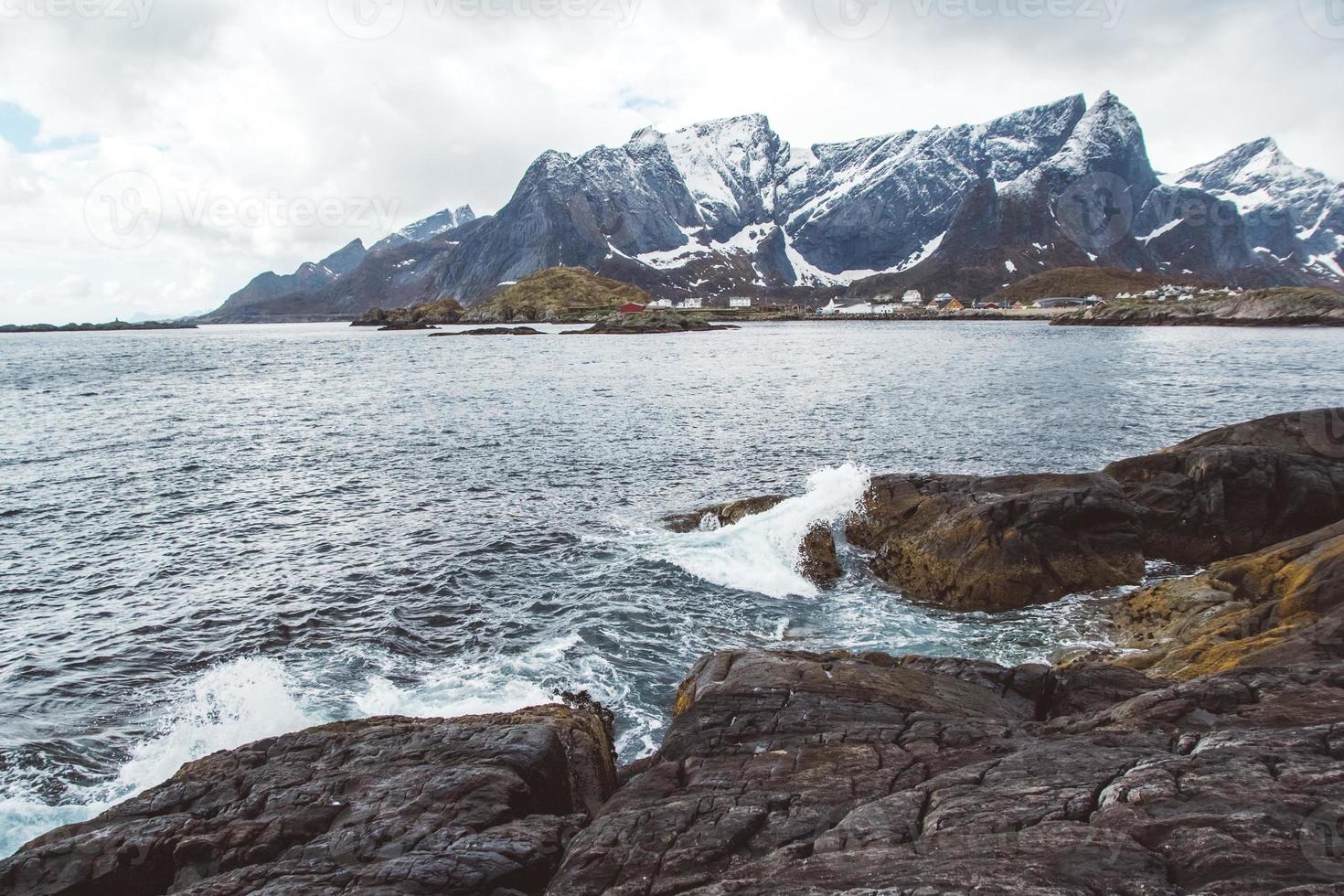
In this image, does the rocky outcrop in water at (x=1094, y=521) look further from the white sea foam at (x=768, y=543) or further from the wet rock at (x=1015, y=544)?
the white sea foam at (x=768, y=543)

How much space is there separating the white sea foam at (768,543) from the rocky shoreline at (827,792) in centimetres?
788

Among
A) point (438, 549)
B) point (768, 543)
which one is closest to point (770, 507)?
point (768, 543)

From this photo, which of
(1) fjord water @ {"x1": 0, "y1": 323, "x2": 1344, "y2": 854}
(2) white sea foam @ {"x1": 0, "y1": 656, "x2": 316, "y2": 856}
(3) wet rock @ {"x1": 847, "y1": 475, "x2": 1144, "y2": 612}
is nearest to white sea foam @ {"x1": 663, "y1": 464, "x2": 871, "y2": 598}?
(1) fjord water @ {"x1": 0, "y1": 323, "x2": 1344, "y2": 854}

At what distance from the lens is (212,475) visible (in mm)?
38781

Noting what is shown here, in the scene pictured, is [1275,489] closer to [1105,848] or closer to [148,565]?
[1105,848]

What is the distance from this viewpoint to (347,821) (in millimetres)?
9891

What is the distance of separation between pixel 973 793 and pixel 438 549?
2237 cm

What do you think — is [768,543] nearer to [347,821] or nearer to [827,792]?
[827,792]

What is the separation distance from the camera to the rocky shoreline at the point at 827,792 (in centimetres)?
A: 732

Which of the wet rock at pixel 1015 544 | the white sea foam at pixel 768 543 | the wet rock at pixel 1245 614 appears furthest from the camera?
the white sea foam at pixel 768 543

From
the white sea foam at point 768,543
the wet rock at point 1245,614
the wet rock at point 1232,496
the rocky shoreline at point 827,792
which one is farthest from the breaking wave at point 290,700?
the wet rock at point 1232,496

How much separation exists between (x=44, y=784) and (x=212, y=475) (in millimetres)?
28437

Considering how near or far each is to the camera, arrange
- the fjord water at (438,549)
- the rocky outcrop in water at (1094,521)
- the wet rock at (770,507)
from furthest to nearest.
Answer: the wet rock at (770,507)
the rocky outcrop in water at (1094,521)
the fjord water at (438,549)

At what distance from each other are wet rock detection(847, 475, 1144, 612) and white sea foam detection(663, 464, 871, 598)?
9.46 ft
